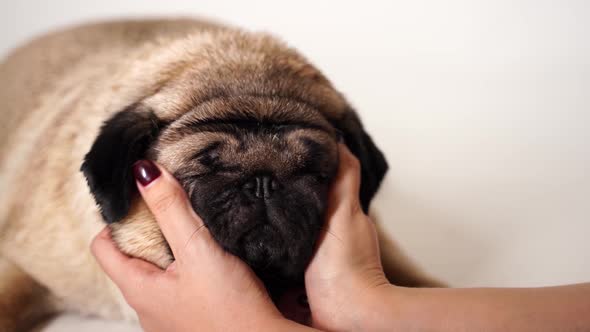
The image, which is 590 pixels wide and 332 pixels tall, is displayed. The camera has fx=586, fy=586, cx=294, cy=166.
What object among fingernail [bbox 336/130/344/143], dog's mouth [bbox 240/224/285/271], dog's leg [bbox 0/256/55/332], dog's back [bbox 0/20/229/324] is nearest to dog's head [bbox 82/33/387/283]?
dog's mouth [bbox 240/224/285/271]

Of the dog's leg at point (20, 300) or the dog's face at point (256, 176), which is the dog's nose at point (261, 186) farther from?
the dog's leg at point (20, 300)

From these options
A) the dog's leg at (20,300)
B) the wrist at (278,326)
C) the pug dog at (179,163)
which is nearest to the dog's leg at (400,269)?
the pug dog at (179,163)

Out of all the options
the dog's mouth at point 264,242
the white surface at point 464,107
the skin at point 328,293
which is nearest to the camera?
the skin at point 328,293

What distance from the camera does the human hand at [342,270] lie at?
55.3 inches

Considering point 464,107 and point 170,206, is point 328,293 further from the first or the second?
point 464,107

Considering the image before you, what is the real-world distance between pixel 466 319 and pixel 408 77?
208 centimetres

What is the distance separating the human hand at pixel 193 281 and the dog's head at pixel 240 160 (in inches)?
1.3

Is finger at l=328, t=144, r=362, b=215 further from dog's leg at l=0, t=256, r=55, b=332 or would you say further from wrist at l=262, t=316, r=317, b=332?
dog's leg at l=0, t=256, r=55, b=332

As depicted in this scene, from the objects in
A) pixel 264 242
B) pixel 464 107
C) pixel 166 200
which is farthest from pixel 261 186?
pixel 464 107

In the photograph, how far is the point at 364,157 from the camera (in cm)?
176

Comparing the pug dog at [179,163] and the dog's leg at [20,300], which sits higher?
the pug dog at [179,163]

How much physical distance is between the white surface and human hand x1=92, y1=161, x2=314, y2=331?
1.62 feet

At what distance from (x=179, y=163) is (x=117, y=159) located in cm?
15

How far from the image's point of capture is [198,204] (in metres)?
1.41
